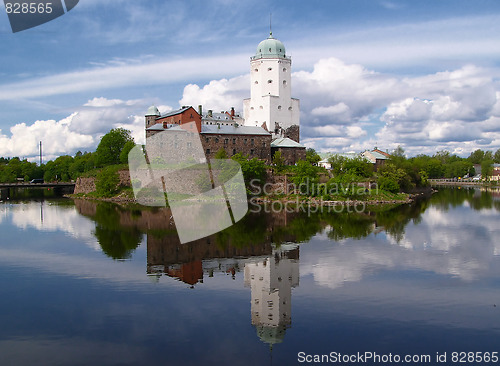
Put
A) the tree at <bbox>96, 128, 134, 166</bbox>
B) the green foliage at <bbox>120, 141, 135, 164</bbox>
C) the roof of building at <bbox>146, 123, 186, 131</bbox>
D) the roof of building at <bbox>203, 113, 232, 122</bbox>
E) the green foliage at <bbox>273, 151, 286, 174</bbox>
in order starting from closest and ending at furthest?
the roof of building at <bbox>146, 123, 186, 131</bbox> < the green foliage at <bbox>273, 151, 286, 174</bbox> < the roof of building at <bbox>203, 113, 232, 122</bbox> < the green foliage at <bbox>120, 141, 135, 164</bbox> < the tree at <bbox>96, 128, 134, 166</bbox>

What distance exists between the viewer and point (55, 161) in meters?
89.4

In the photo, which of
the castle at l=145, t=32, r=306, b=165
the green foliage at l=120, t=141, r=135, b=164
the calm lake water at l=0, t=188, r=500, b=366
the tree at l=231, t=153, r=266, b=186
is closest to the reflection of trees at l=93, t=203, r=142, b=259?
the calm lake water at l=0, t=188, r=500, b=366

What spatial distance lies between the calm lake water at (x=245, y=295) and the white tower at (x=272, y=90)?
29897mm

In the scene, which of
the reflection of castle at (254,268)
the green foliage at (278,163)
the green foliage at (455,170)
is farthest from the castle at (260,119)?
the green foliage at (455,170)

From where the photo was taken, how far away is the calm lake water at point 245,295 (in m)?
10.3

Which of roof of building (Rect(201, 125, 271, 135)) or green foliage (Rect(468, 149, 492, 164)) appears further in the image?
green foliage (Rect(468, 149, 492, 164))

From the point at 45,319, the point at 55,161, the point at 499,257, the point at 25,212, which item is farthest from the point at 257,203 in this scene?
the point at 55,161

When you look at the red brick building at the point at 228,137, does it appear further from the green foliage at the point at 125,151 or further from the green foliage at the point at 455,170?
the green foliage at the point at 455,170

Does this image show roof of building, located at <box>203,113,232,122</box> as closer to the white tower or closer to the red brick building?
the red brick building

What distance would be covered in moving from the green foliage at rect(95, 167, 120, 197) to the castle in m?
6.09

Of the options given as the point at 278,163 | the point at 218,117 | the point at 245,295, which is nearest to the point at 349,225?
the point at 245,295

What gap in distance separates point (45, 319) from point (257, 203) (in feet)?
98.5

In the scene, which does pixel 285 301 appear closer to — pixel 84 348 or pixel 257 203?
pixel 84 348

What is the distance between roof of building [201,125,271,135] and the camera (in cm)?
4769
